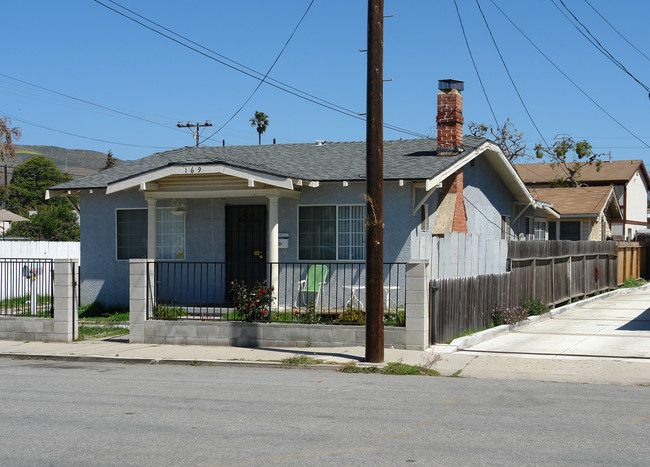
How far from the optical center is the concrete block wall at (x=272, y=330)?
12773 millimetres

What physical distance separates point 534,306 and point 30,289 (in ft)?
37.4

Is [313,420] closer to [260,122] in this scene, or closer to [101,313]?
[101,313]

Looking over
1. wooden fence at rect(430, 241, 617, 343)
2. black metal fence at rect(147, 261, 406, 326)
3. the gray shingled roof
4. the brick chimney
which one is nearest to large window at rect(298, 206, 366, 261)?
black metal fence at rect(147, 261, 406, 326)

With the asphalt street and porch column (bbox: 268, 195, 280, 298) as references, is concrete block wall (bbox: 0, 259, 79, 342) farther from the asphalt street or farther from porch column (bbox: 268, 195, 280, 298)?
porch column (bbox: 268, 195, 280, 298)

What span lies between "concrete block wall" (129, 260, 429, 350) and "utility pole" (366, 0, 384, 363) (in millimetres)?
1101

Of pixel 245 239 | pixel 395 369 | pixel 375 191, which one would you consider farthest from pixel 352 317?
pixel 245 239

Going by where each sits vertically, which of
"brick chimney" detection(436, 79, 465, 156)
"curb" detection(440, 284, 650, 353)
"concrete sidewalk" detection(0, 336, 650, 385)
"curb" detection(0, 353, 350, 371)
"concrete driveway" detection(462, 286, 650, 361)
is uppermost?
"brick chimney" detection(436, 79, 465, 156)

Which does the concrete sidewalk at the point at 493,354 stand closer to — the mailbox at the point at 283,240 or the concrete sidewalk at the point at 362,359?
the concrete sidewalk at the point at 362,359

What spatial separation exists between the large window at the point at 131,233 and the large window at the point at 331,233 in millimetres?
4294

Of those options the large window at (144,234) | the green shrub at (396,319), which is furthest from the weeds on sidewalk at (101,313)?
the green shrub at (396,319)

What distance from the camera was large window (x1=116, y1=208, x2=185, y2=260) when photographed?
18.9 m

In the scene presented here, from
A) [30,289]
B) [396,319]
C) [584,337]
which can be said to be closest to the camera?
[396,319]

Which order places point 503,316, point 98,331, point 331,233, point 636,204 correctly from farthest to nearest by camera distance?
point 636,204, point 331,233, point 98,331, point 503,316

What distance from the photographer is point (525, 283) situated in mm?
18062
